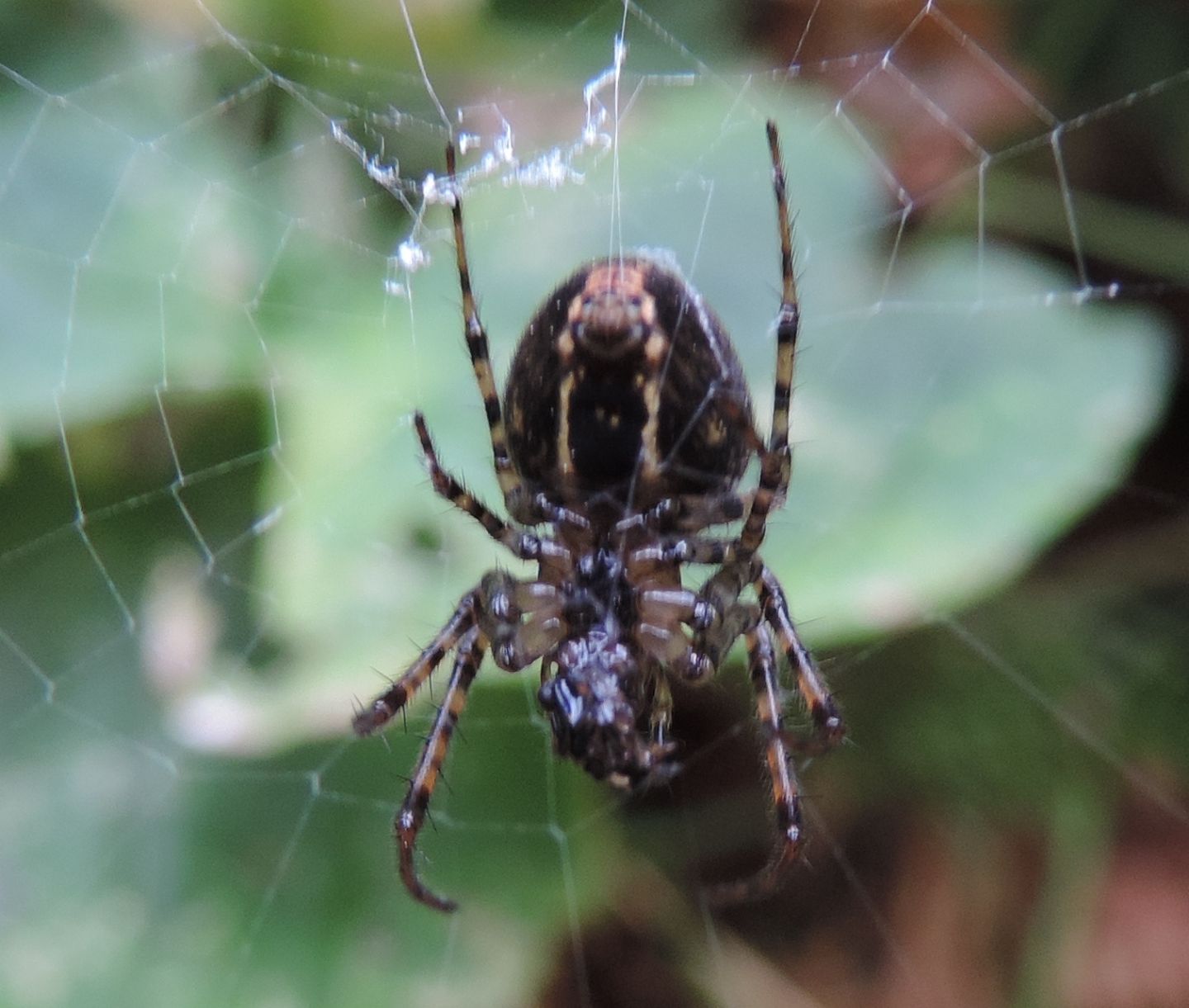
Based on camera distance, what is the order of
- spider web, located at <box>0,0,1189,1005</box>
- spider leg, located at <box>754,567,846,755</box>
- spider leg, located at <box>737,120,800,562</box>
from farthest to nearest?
1. spider web, located at <box>0,0,1189,1005</box>
2. spider leg, located at <box>754,567,846,755</box>
3. spider leg, located at <box>737,120,800,562</box>

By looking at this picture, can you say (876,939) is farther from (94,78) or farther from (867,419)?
(94,78)

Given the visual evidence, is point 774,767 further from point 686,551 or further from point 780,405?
point 780,405

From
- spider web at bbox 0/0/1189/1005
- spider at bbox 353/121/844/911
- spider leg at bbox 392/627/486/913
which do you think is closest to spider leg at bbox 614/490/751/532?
spider at bbox 353/121/844/911

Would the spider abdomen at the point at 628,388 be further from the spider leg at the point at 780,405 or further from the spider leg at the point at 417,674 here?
the spider leg at the point at 417,674

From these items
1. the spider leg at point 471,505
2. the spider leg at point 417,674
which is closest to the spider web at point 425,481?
the spider leg at point 417,674

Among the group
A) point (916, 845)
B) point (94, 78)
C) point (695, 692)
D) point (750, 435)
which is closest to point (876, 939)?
point (916, 845)

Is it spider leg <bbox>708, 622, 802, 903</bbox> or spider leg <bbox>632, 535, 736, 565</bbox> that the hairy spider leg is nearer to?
spider leg <bbox>632, 535, 736, 565</bbox>

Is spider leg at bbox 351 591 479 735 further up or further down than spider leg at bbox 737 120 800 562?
further down
